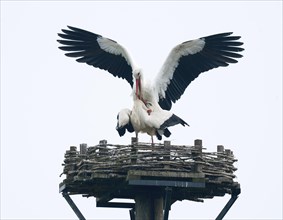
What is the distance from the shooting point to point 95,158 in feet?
60.1

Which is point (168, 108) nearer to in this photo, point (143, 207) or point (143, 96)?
point (143, 96)

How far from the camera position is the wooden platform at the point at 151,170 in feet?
58.4

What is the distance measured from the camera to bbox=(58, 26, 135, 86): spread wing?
20844 millimetres

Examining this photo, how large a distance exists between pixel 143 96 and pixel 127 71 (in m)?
1.15

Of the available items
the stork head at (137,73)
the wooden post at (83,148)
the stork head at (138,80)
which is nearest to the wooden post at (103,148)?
the wooden post at (83,148)

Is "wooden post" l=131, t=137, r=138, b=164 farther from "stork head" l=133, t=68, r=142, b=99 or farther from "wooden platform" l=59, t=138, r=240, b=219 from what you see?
"stork head" l=133, t=68, r=142, b=99

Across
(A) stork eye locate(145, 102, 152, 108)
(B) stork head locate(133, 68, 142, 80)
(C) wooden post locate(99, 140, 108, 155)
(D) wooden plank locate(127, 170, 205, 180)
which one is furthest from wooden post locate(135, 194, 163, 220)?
(B) stork head locate(133, 68, 142, 80)

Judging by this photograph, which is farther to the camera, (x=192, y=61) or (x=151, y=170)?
(x=192, y=61)

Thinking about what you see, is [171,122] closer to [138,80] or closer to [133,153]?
[138,80]

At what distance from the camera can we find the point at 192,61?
2069 centimetres

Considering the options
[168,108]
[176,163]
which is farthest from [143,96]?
[176,163]

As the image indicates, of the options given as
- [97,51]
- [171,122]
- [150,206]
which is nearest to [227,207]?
[150,206]

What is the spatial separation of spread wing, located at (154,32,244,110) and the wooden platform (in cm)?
218

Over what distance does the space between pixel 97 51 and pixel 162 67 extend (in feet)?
4.26
